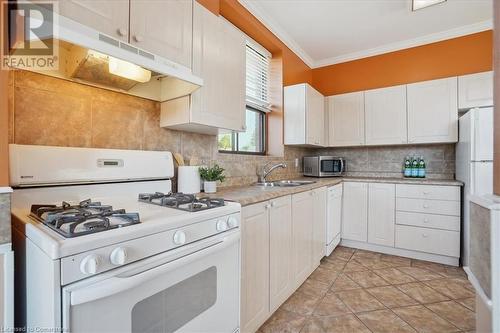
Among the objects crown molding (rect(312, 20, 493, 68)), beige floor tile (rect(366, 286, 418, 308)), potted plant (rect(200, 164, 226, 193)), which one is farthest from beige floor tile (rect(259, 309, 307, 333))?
crown molding (rect(312, 20, 493, 68))

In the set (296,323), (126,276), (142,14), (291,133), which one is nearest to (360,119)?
(291,133)

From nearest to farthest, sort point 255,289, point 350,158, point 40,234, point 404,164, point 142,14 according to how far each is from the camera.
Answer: point 40,234 < point 142,14 < point 255,289 < point 404,164 < point 350,158

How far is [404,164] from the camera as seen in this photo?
11.2 feet

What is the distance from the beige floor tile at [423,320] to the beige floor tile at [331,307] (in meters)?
0.39

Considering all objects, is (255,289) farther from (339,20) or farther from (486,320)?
(339,20)

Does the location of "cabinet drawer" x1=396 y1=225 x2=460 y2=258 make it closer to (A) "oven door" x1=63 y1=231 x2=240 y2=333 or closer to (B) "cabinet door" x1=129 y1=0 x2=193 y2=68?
(A) "oven door" x1=63 y1=231 x2=240 y2=333

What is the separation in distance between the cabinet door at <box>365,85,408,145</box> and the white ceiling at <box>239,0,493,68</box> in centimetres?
70

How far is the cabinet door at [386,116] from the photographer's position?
10.4ft

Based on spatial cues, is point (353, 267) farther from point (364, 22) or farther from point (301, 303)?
point (364, 22)

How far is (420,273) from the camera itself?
2.50m

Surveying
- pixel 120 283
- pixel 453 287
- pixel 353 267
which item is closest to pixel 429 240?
pixel 453 287

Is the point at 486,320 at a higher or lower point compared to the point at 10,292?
lower

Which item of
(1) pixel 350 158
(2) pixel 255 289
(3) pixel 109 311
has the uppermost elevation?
(1) pixel 350 158

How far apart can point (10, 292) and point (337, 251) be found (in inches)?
122
